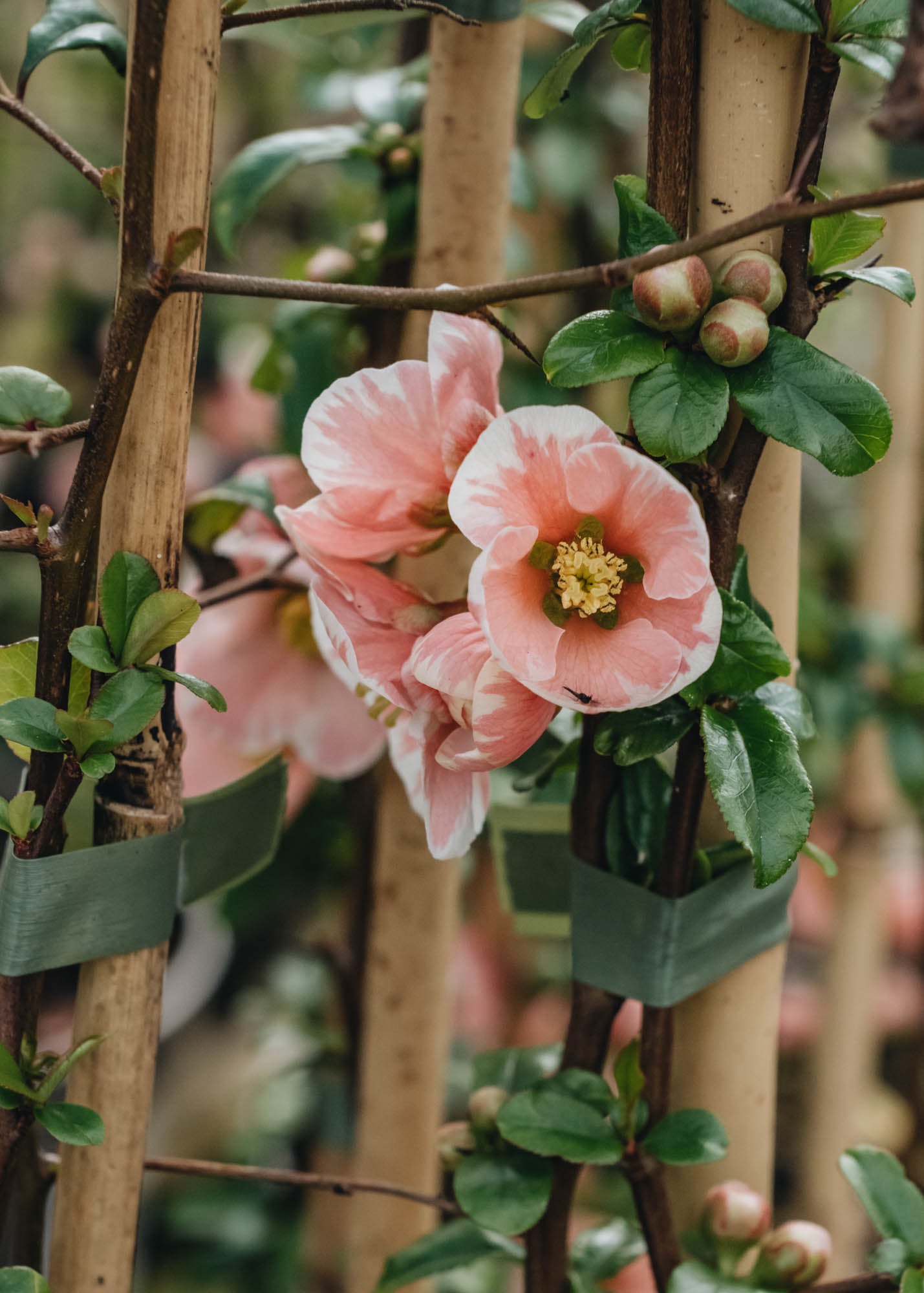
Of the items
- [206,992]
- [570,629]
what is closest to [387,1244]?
[570,629]

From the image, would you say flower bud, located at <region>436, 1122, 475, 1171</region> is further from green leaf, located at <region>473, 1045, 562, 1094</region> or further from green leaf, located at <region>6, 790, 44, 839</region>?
green leaf, located at <region>6, 790, 44, 839</region>

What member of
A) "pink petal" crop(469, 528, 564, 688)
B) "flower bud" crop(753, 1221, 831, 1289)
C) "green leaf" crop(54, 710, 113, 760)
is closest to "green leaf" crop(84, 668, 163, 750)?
"green leaf" crop(54, 710, 113, 760)

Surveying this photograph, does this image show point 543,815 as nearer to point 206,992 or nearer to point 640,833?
point 640,833

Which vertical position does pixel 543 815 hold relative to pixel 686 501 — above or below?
below

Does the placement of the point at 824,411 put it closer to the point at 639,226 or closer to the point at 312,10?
the point at 639,226

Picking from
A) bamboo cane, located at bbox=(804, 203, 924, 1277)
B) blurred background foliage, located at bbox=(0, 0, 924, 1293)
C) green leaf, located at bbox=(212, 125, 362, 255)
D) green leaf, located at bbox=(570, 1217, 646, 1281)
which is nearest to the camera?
green leaf, located at bbox=(570, 1217, 646, 1281)

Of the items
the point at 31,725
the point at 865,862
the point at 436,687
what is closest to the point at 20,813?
the point at 31,725

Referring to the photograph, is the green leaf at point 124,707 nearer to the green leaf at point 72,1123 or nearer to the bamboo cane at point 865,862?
the green leaf at point 72,1123

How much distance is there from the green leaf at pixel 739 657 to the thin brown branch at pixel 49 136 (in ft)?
0.77

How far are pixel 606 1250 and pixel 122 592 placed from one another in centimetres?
37

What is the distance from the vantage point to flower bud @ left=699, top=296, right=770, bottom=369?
1.12ft

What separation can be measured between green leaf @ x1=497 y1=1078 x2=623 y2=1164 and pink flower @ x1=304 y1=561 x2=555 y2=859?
4.5 inches

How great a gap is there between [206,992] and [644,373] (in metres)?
0.95

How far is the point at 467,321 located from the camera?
0.37 meters
